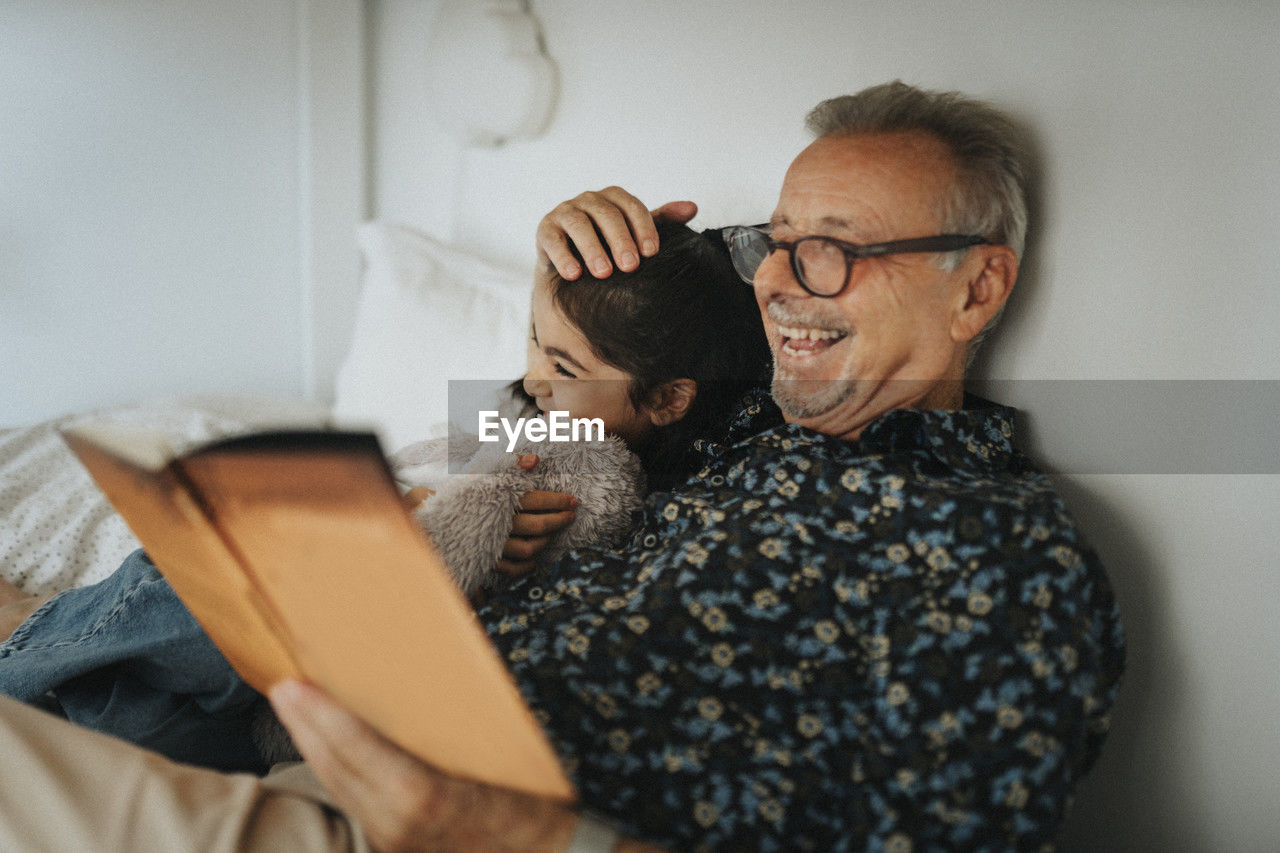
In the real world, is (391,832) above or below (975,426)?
below

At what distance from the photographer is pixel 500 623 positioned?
94 centimetres

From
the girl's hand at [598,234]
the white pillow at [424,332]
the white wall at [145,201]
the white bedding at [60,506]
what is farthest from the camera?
the white wall at [145,201]

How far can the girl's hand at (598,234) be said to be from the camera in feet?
3.79

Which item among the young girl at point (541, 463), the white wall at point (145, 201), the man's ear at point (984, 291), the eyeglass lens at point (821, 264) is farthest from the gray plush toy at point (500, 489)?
the white wall at point (145, 201)

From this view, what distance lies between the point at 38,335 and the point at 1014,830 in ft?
7.67

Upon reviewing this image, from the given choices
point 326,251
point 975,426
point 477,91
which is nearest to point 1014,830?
point 975,426

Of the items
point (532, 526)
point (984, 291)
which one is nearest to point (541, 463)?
point (532, 526)

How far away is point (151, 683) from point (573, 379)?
613 mm

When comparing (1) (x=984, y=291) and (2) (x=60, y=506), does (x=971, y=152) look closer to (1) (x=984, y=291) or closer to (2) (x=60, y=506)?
(1) (x=984, y=291)

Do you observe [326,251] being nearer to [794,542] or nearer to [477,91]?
[477,91]

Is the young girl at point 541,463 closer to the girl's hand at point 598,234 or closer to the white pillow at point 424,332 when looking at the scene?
the girl's hand at point 598,234

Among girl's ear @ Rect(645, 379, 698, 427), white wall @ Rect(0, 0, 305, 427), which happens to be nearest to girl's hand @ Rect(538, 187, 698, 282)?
girl's ear @ Rect(645, 379, 698, 427)

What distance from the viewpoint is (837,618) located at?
843mm

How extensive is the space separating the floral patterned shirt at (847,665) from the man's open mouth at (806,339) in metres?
0.16
